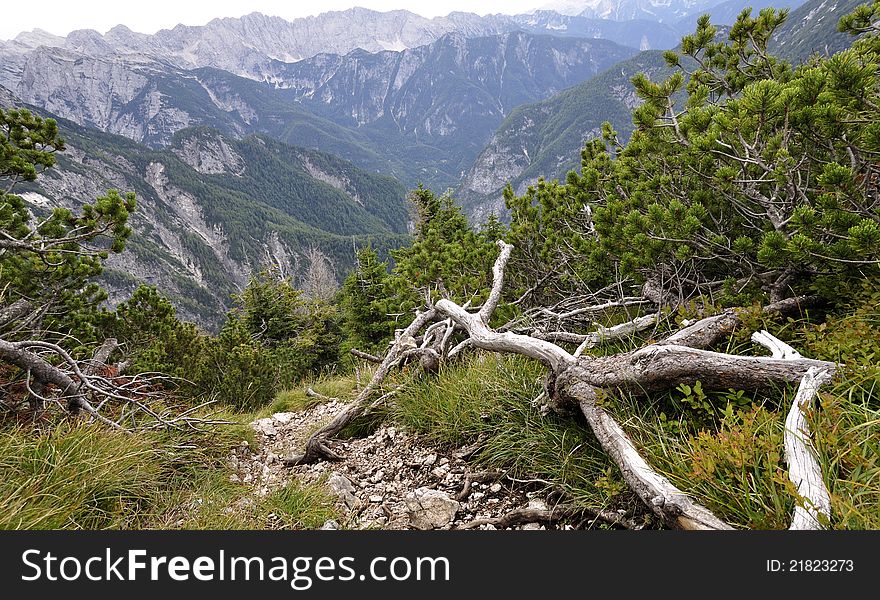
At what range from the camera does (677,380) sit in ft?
9.82

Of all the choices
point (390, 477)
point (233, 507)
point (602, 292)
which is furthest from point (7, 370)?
point (602, 292)

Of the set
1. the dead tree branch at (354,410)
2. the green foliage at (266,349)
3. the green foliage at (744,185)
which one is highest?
the green foliage at (744,185)

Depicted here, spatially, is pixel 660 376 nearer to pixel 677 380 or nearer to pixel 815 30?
pixel 677 380

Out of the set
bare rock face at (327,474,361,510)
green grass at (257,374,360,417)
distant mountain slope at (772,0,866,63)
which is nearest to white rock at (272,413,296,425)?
green grass at (257,374,360,417)

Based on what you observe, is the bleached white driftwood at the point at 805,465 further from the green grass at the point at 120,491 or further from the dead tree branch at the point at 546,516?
the green grass at the point at 120,491

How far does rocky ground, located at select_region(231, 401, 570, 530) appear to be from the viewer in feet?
10.5

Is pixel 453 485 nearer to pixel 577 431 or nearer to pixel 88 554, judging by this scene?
pixel 577 431

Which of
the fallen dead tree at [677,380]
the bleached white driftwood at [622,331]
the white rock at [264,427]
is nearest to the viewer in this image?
the fallen dead tree at [677,380]

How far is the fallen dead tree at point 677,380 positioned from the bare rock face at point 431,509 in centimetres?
115

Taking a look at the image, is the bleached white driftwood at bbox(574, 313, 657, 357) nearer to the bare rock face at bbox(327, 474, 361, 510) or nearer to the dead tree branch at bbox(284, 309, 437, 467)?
the dead tree branch at bbox(284, 309, 437, 467)

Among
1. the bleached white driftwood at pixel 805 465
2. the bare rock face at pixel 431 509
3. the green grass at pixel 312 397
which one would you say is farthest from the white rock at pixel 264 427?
the bleached white driftwood at pixel 805 465

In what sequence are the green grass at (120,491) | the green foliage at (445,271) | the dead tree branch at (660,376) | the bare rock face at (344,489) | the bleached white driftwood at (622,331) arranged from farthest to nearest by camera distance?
the green foliage at (445,271) < the bleached white driftwood at (622,331) < the bare rock face at (344,489) < the green grass at (120,491) < the dead tree branch at (660,376)

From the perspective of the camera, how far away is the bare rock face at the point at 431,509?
3.15 metres

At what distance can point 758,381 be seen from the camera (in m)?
2.75
